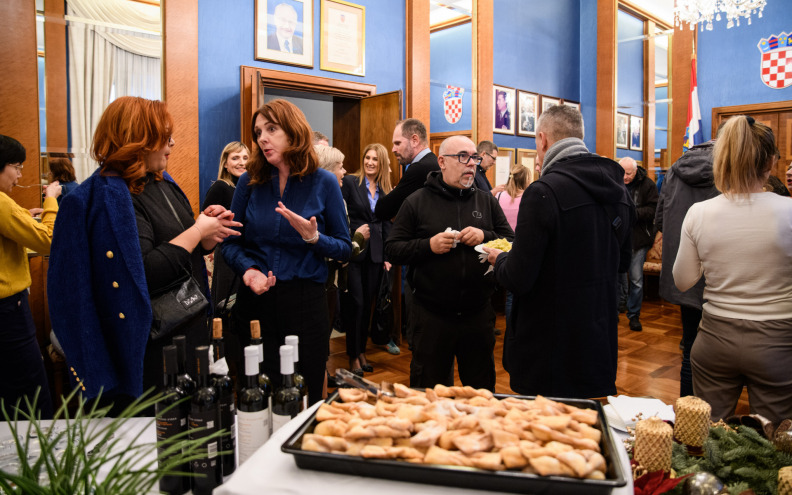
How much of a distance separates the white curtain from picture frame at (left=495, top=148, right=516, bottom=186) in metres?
4.20

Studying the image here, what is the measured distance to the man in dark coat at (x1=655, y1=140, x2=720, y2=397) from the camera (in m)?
2.93

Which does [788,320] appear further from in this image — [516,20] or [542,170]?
[516,20]

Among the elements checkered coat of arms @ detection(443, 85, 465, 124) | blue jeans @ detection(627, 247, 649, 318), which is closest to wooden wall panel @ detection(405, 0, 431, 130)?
checkered coat of arms @ detection(443, 85, 465, 124)

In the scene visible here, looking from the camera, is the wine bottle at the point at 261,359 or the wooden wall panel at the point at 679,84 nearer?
the wine bottle at the point at 261,359

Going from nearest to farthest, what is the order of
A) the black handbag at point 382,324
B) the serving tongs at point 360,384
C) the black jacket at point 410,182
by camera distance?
the serving tongs at point 360,384 < the black jacket at point 410,182 < the black handbag at point 382,324

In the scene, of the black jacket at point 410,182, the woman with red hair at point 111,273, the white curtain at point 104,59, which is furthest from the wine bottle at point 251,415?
the white curtain at point 104,59

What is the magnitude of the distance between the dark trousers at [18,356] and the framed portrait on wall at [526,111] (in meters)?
6.14

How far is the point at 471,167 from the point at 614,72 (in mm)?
6234

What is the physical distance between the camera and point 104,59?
372 cm

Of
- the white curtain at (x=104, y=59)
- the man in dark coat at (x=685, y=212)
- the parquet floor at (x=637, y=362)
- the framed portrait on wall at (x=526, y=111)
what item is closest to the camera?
the man in dark coat at (x=685, y=212)

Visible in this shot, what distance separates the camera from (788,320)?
1.88 meters

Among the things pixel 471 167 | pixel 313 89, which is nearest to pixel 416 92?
pixel 313 89

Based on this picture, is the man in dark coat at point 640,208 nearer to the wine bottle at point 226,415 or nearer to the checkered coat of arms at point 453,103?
the checkered coat of arms at point 453,103

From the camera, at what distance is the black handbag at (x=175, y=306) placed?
1.64 metres
